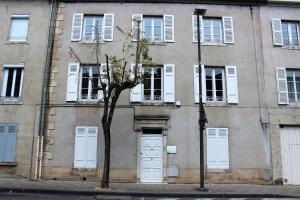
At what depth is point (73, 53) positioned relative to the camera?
17.2m

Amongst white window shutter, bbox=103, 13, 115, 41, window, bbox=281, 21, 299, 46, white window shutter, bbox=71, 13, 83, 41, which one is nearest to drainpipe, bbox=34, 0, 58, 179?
white window shutter, bbox=71, 13, 83, 41

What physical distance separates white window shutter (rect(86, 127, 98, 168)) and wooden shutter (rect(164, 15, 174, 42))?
17.5 ft

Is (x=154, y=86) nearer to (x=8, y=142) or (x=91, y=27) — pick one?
(x=91, y=27)

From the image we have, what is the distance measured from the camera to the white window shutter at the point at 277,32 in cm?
1752

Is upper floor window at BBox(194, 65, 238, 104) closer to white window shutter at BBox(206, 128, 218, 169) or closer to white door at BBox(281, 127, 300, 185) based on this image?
white window shutter at BBox(206, 128, 218, 169)

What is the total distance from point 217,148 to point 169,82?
11.9 ft

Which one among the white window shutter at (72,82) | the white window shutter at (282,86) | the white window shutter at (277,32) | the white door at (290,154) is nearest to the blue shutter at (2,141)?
the white window shutter at (72,82)

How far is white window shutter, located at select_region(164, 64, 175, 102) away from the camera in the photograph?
54.5 ft

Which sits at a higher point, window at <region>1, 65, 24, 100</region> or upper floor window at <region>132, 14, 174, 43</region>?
upper floor window at <region>132, 14, 174, 43</region>

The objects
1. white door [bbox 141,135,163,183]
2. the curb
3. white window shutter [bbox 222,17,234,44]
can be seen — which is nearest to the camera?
the curb

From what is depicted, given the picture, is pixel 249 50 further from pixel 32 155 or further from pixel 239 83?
pixel 32 155

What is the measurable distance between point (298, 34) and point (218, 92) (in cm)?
498

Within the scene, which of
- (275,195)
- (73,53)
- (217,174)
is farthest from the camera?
(73,53)

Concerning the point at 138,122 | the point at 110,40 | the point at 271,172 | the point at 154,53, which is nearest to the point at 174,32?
the point at 154,53
